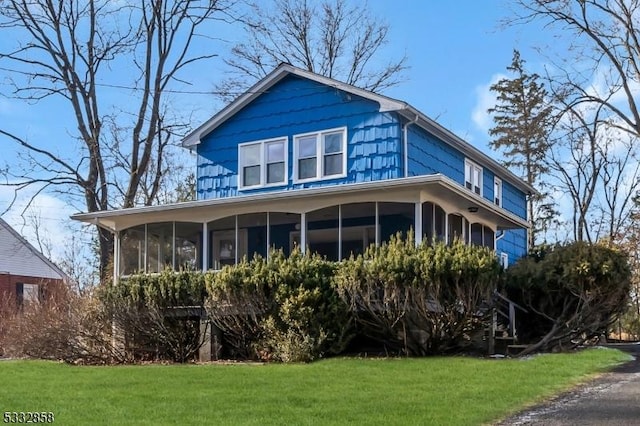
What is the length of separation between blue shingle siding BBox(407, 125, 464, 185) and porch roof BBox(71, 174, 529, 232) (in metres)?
1.91

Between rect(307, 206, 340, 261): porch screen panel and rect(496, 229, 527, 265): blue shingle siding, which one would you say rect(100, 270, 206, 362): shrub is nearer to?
rect(307, 206, 340, 261): porch screen panel

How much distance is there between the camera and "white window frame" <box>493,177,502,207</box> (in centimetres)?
2398

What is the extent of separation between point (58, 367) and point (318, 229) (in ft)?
23.5

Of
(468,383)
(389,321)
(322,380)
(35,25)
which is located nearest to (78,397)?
(322,380)

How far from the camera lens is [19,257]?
35750 mm

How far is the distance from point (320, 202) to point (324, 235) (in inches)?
101

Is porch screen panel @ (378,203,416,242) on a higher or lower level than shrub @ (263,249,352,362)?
higher

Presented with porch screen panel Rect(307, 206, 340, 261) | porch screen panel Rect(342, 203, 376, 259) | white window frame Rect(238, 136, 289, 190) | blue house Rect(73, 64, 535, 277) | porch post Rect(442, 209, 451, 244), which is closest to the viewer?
porch post Rect(442, 209, 451, 244)

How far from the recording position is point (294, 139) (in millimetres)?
19516

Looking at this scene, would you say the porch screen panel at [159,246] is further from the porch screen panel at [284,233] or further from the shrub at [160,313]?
the shrub at [160,313]

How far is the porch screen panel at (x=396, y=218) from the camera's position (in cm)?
1631

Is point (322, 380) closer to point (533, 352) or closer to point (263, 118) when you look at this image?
point (533, 352)

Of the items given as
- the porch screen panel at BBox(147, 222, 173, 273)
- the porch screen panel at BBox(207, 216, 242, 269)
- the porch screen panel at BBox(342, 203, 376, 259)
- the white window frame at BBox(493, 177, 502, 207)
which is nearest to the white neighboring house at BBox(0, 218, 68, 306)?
the porch screen panel at BBox(147, 222, 173, 273)

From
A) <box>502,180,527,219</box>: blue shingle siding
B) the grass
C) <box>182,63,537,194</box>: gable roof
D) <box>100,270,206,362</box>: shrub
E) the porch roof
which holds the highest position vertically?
<box>182,63,537,194</box>: gable roof
